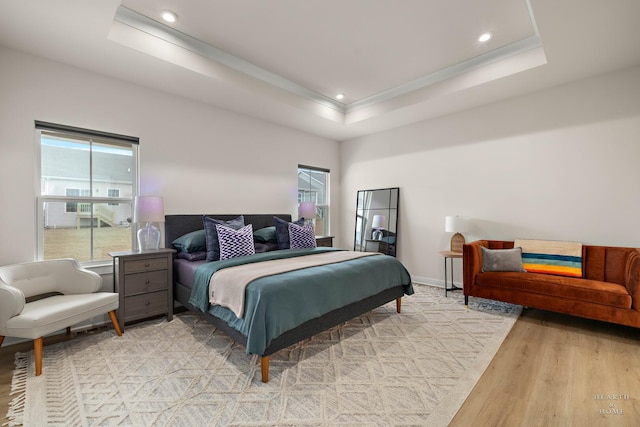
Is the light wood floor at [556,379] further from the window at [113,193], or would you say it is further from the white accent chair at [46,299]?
the window at [113,193]

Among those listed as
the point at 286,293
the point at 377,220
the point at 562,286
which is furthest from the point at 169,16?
the point at 562,286

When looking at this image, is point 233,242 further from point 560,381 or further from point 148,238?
point 560,381

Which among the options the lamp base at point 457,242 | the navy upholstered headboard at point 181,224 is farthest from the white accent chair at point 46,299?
the lamp base at point 457,242

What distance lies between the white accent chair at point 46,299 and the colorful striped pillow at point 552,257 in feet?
15.4

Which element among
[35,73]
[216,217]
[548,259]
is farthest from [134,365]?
[548,259]

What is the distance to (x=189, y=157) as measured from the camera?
3852 millimetres

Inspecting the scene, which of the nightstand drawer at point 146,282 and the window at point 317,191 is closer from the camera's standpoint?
the nightstand drawer at point 146,282

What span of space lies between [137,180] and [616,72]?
575 cm

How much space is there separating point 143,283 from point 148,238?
530 mm

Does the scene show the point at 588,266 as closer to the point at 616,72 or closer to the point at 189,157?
the point at 616,72

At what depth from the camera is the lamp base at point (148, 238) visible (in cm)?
322

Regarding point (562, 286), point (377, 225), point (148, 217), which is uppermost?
point (148, 217)

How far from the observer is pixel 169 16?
266cm

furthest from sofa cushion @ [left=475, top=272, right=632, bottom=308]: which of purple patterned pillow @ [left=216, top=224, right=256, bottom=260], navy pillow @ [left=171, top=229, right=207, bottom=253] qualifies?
navy pillow @ [left=171, top=229, right=207, bottom=253]
